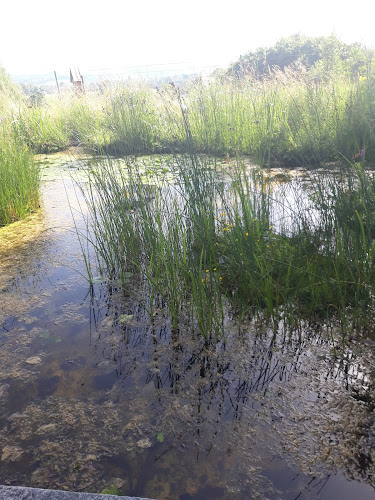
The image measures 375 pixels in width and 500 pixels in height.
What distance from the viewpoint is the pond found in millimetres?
1245

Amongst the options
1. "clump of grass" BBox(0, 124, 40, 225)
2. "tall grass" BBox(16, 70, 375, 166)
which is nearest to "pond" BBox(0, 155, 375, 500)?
"tall grass" BBox(16, 70, 375, 166)

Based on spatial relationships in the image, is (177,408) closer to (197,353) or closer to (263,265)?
(197,353)

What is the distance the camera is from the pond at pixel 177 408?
1.25 m

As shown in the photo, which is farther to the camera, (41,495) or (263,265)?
(263,265)

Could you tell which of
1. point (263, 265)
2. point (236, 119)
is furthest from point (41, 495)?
point (236, 119)

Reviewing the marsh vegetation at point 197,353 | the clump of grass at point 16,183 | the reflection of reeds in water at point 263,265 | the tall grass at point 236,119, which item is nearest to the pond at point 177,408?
the marsh vegetation at point 197,353

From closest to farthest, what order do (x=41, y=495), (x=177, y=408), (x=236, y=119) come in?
(x=41, y=495)
(x=177, y=408)
(x=236, y=119)

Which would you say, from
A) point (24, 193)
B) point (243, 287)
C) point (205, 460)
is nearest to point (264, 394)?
point (205, 460)

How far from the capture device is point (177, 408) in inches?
59.7

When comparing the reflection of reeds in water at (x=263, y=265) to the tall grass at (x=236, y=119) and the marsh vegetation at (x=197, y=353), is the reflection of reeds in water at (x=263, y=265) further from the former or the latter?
the tall grass at (x=236, y=119)

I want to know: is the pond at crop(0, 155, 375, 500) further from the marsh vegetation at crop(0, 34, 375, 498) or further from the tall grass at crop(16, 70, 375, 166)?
the tall grass at crop(16, 70, 375, 166)

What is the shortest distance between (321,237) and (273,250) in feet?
0.92

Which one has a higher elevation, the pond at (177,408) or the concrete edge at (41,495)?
the concrete edge at (41,495)

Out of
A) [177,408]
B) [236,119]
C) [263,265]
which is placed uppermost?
[236,119]
